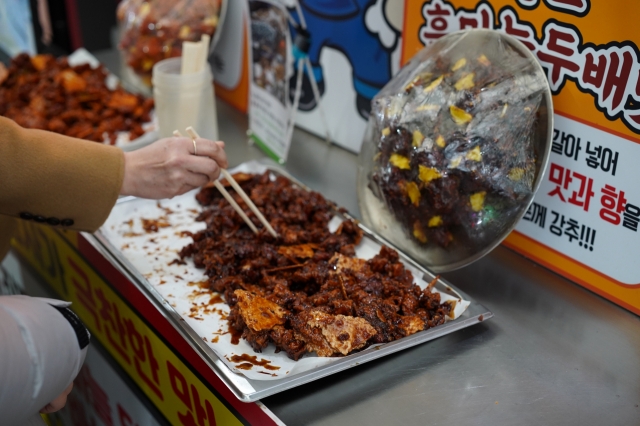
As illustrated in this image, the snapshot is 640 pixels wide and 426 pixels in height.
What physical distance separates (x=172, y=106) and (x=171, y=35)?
44cm

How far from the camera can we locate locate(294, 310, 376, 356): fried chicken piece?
114 centimetres

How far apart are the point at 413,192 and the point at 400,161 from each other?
0.25 ft

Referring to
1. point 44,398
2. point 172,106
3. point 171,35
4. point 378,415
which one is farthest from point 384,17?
point 44,398

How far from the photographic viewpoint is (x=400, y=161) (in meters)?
1.42

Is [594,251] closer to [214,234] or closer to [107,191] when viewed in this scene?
[214,234]

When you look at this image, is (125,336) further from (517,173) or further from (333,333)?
(517,173)

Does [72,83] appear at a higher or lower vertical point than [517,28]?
lower

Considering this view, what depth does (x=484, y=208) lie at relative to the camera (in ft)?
4.34

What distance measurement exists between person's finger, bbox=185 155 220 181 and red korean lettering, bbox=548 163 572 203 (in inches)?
29.3

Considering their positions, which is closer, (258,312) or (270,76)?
(258,312)

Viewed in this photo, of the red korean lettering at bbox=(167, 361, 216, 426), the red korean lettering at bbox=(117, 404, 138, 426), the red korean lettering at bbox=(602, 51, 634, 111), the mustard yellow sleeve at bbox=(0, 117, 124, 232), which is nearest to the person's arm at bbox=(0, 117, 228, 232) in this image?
the mustard yellow sleeve at bbox=(0, 117, 124, 232)

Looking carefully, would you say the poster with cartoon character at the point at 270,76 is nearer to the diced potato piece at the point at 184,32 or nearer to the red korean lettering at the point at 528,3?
the diced potato piece at the point at 184,32

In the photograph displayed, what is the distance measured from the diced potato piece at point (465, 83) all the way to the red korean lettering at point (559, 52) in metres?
0.16

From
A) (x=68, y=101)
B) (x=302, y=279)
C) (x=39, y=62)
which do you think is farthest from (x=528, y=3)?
(x=39, y=62)
